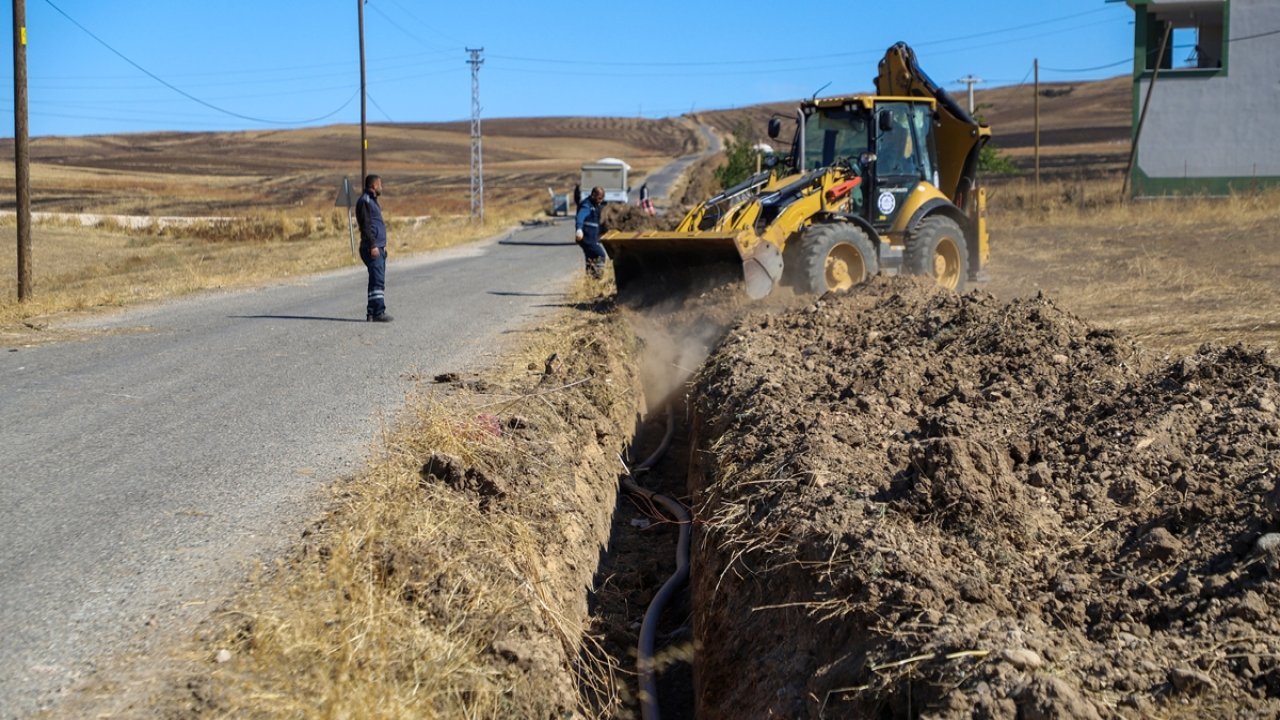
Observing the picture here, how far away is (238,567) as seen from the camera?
203 inches

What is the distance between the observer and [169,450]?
734 centimetres

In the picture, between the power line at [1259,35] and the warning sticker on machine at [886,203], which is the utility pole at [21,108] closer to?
the warning sticker on machine at [886,203]

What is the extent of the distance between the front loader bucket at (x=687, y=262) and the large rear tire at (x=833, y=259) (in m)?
0.35

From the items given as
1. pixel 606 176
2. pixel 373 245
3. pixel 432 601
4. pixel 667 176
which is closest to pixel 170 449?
pixel 432 601

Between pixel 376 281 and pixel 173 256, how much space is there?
21024 mm

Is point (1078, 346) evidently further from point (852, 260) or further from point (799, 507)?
point (852, 260)

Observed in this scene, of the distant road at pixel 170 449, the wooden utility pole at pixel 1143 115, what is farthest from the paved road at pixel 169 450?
the wooden utility pole at pixel 1143 115

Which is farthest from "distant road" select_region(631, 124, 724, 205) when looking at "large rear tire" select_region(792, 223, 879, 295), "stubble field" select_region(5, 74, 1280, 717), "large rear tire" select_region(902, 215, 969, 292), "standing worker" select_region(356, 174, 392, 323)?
"stubble field" select_region(5, 74, 1280, 717)

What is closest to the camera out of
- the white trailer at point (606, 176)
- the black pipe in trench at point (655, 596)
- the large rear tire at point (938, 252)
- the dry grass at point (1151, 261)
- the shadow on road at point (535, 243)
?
the black pipe in trench at point (655, 596)

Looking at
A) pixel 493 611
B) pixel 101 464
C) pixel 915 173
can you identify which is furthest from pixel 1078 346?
pixel 915 173

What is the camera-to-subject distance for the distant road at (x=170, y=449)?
4.66 m

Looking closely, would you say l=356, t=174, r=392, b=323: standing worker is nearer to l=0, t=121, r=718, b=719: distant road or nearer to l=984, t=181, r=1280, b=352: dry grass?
l=0, t=121, r=718, b=719: distant road

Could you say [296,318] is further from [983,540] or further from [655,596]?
[983,540]

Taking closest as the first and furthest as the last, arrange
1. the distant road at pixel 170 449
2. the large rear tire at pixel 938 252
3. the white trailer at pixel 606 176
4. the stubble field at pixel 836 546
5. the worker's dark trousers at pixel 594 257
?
the stubble field at pixel 836 546 → the distant road at pixel 170 449 → the large rear tire at pixel 938 252 → the worker's dark trousers at pixel 594 257 → the white trailer at pixel 606 176
